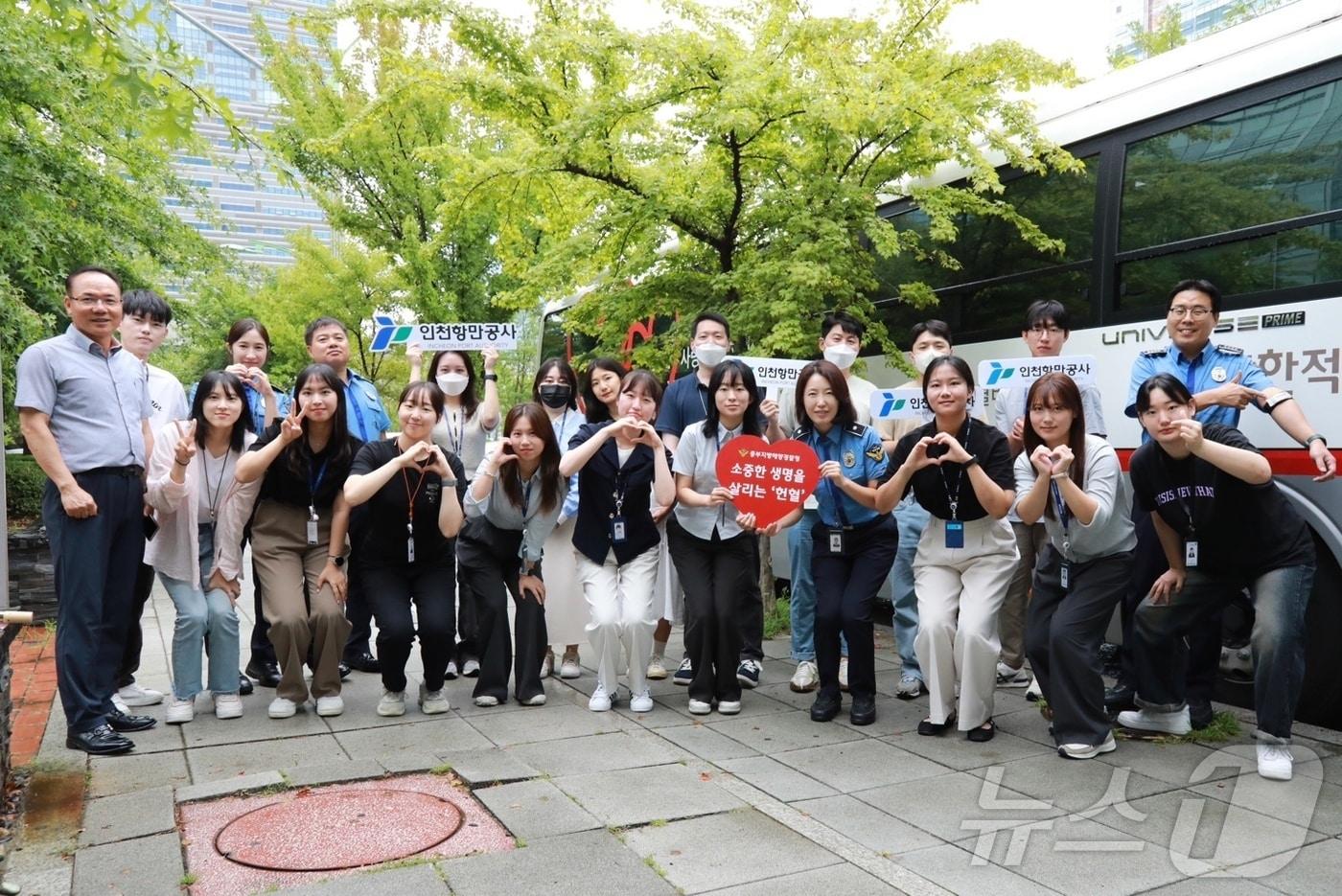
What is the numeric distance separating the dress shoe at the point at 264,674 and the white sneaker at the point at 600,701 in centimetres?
196

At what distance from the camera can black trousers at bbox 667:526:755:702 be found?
548cm

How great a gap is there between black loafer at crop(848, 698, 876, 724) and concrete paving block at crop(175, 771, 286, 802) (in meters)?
2.68

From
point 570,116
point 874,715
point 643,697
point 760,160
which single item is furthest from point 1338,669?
point 570,116

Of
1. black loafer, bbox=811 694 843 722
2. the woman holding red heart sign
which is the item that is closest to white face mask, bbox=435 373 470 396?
the woman holding red heart sign

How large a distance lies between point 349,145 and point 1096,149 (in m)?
12.9

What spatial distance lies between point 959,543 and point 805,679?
53.9 inches

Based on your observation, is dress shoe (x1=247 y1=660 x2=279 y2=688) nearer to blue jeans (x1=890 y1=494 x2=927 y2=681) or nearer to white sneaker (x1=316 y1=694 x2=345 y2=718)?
white sneaker (x1=316 y1=694 x2=345 y2=718)

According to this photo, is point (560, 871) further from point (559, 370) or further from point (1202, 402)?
point (559, 370)

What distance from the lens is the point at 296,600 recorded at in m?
5.39

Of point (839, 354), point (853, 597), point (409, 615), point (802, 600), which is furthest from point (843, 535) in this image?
point (409, 615)

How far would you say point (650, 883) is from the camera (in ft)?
11.0

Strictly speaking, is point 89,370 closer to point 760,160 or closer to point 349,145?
point 760,160

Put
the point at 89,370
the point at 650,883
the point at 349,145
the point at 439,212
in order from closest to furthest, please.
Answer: the point at 650,883, the point at 89,370, the point at 439,212, the point at 349,145

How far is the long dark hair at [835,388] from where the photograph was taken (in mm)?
5480
